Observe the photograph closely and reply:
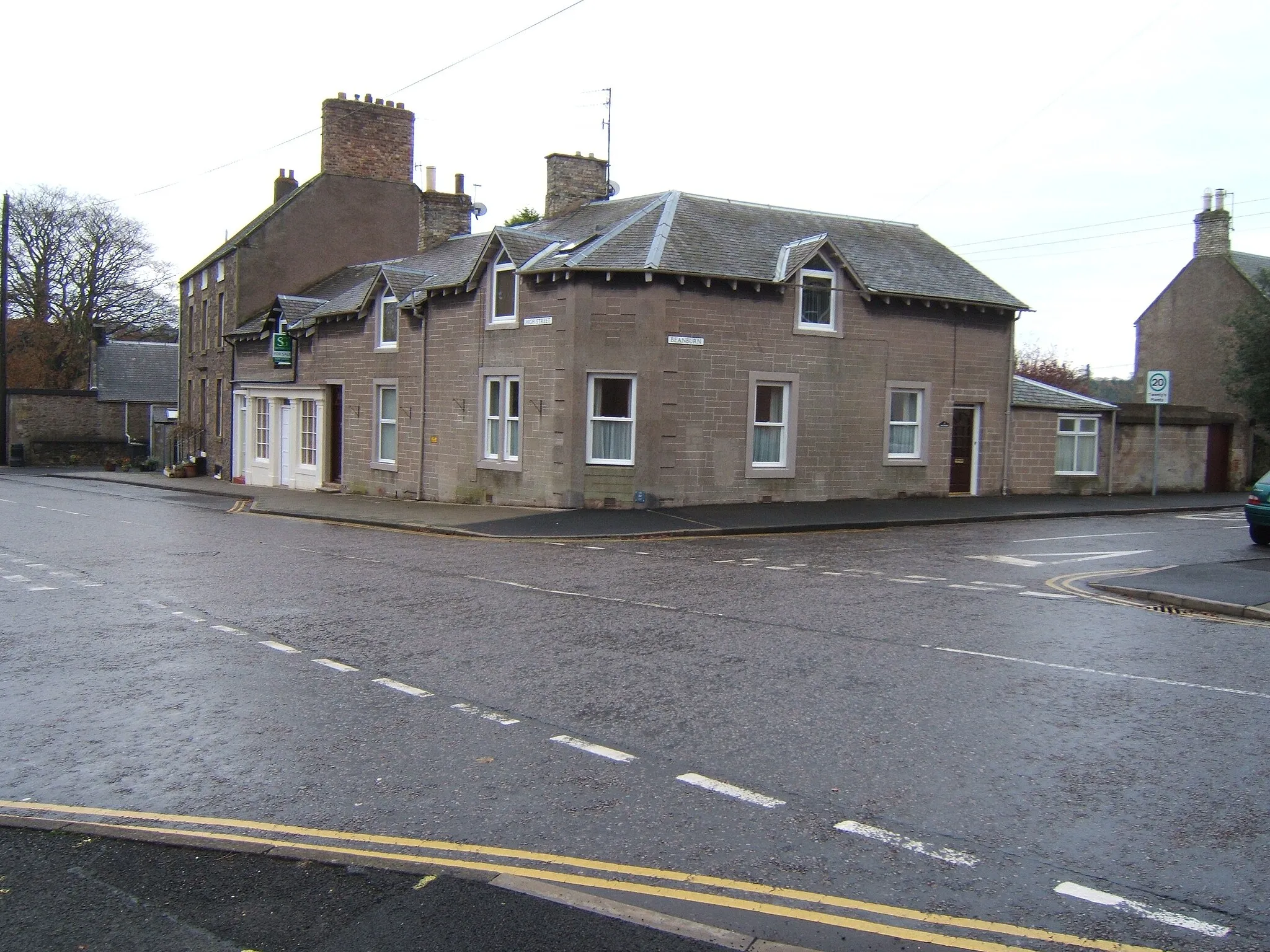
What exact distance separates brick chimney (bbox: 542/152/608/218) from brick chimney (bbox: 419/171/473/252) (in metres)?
5.11

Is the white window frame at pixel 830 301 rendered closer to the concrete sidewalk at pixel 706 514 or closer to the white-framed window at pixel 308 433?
the concrete sidewalk at pixel 706 514

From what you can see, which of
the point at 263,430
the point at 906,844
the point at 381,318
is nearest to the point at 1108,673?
the point at 906,844

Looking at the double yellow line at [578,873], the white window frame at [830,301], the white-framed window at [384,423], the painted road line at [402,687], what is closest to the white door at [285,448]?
the white-framed window at [384,423]

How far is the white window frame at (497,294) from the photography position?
22.8 meters

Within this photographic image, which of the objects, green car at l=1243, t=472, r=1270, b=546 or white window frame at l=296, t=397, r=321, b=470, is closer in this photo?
green car at l=1243, t=472, r=1270, b=546

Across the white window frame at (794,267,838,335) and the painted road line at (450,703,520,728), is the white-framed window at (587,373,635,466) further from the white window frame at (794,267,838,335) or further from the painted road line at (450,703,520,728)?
the painted road line at (450,703,520,728)

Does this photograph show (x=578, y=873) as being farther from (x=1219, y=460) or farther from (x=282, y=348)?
(x=1219, y=460)

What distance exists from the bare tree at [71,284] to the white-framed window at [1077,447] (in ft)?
164

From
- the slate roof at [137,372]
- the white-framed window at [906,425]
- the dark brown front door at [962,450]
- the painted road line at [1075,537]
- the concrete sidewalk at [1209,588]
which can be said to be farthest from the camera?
the slate roof at [137,372]

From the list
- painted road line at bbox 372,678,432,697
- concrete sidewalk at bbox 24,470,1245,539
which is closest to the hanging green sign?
concrete sidewalk at bbox 24,470,1245,539

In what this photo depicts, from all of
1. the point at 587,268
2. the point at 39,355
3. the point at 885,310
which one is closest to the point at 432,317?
the point at 587,268

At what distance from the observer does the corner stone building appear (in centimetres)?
3616

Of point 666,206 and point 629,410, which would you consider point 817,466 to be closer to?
point 629,410

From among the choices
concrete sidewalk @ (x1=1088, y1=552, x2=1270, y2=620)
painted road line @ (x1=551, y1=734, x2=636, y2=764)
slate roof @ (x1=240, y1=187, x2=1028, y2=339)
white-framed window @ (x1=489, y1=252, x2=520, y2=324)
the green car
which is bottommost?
painted road line @ (x1=551, y1=734, x2=636, y2=764)
